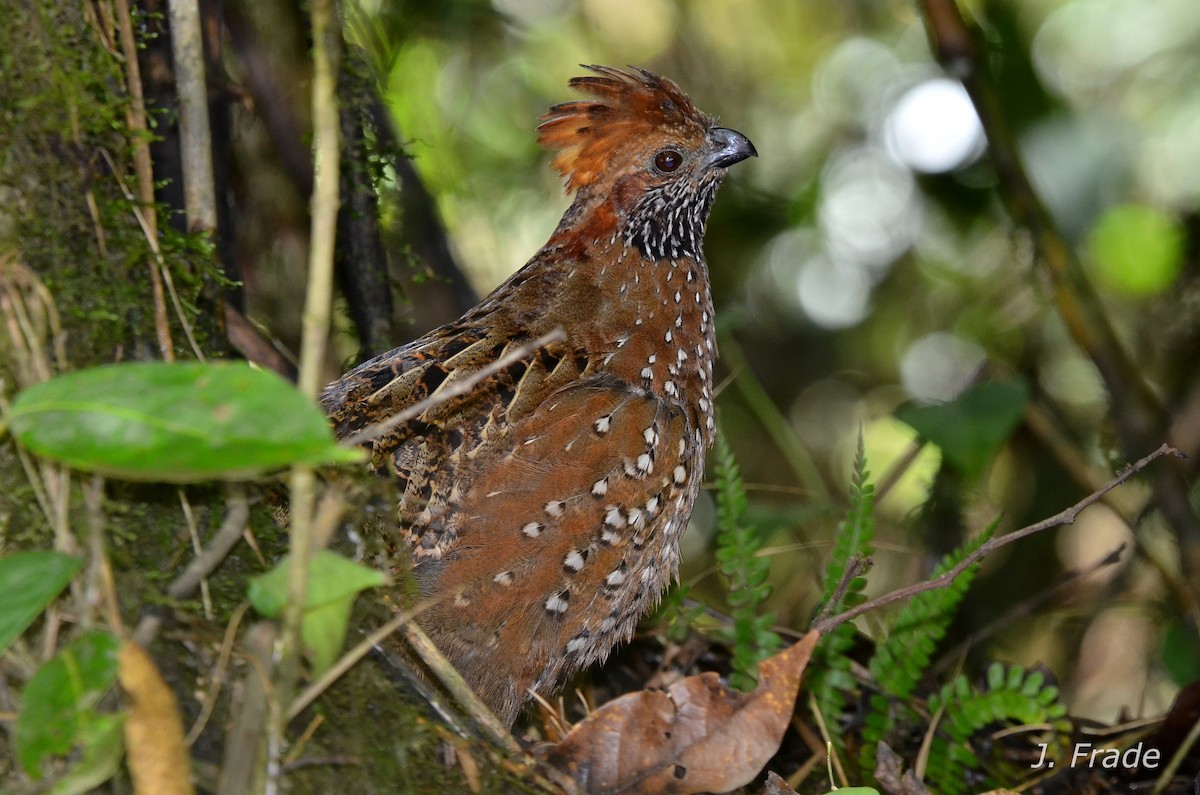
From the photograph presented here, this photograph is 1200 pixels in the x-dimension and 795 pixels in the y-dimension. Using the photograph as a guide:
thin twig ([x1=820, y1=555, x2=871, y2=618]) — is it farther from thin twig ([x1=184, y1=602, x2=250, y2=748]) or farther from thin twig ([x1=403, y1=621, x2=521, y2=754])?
thin twig ([x1=184, y1=602, x2=250, y2=748])

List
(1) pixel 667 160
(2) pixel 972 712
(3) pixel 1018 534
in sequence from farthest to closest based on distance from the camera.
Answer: (1) pixel 667 160 → (2) pixel 972 712 → (3) pixel 1018 534

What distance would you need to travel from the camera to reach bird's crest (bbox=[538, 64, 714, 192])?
3617 mm

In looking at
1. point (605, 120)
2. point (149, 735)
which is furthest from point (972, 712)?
point (149, 735)

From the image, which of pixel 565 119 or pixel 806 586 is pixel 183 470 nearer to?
pixel 565 119

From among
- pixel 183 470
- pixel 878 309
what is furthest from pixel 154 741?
pixel 878 309

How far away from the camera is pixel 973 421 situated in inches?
147

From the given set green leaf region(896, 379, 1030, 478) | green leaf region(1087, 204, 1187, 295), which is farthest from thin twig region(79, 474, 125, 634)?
green leaf region(1087, 204, 1187, 295)

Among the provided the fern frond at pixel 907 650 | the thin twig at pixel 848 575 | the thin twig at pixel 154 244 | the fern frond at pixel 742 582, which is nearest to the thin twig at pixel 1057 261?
the fern frond at pixel 907 650

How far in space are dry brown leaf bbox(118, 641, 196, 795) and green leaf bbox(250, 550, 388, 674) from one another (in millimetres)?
174

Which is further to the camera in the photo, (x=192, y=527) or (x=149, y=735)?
(x=192, y=527)

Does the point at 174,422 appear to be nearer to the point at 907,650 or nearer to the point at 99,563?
the point at 99,563

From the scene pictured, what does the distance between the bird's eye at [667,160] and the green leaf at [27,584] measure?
2509 millimetres

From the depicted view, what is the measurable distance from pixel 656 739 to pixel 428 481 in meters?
0.94

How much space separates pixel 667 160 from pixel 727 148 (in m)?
0.23
